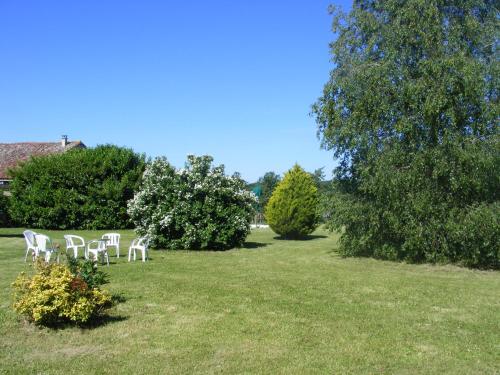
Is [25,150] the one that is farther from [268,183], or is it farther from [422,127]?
[422,127]

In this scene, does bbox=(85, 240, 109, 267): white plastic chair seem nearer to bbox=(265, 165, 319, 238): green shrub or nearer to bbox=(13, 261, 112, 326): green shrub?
bbox=(13, 261, 112, 326): green shrub

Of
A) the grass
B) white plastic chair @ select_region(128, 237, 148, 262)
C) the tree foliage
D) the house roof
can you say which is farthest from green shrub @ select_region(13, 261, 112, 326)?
the house roof

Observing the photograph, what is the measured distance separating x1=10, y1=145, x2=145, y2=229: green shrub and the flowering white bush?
9396mm

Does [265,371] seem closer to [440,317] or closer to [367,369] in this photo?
[367,369]

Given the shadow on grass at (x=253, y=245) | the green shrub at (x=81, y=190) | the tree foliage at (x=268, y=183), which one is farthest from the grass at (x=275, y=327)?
the tree foliage at (x=268, y=183)

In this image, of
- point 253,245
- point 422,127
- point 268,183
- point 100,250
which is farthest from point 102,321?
point 268,183

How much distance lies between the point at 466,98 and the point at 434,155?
58.6 inches

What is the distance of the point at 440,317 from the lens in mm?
7434

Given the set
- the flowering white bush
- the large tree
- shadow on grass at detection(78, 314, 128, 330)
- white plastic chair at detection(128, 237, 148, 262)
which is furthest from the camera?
the flowering white bush

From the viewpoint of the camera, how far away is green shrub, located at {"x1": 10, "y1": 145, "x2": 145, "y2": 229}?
25.8m

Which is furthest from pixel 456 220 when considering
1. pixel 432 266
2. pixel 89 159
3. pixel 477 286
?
pixel 89 159

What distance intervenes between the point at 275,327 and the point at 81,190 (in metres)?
21.3

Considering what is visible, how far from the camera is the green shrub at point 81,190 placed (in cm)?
2578

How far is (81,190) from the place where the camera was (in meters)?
26.1
